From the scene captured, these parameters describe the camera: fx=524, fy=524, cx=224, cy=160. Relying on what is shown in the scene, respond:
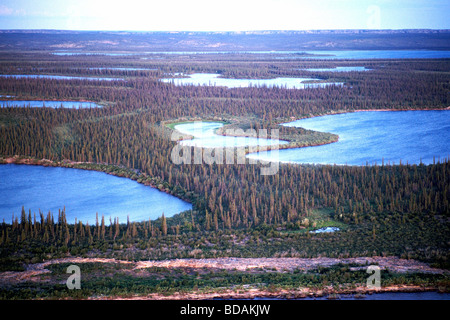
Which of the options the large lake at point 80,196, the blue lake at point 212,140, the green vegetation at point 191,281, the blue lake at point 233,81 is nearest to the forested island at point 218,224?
the green vegetation at point 191,281

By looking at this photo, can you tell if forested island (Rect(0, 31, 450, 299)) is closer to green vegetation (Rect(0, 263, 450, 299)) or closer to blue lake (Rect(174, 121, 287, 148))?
green vegetation (Rect(0, 263, 450, 299))

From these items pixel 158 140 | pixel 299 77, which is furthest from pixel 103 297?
pixel 299 77

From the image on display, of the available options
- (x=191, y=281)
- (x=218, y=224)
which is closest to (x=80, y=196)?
(x=218, y=224)

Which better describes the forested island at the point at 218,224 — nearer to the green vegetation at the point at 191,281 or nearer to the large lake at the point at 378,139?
the green vegetation at the point at 191,281

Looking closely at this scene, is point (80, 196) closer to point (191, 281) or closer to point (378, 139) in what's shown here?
point (191, 281)

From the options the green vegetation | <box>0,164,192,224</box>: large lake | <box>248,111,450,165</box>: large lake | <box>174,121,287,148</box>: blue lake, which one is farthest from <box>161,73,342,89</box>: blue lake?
the green vegetation
